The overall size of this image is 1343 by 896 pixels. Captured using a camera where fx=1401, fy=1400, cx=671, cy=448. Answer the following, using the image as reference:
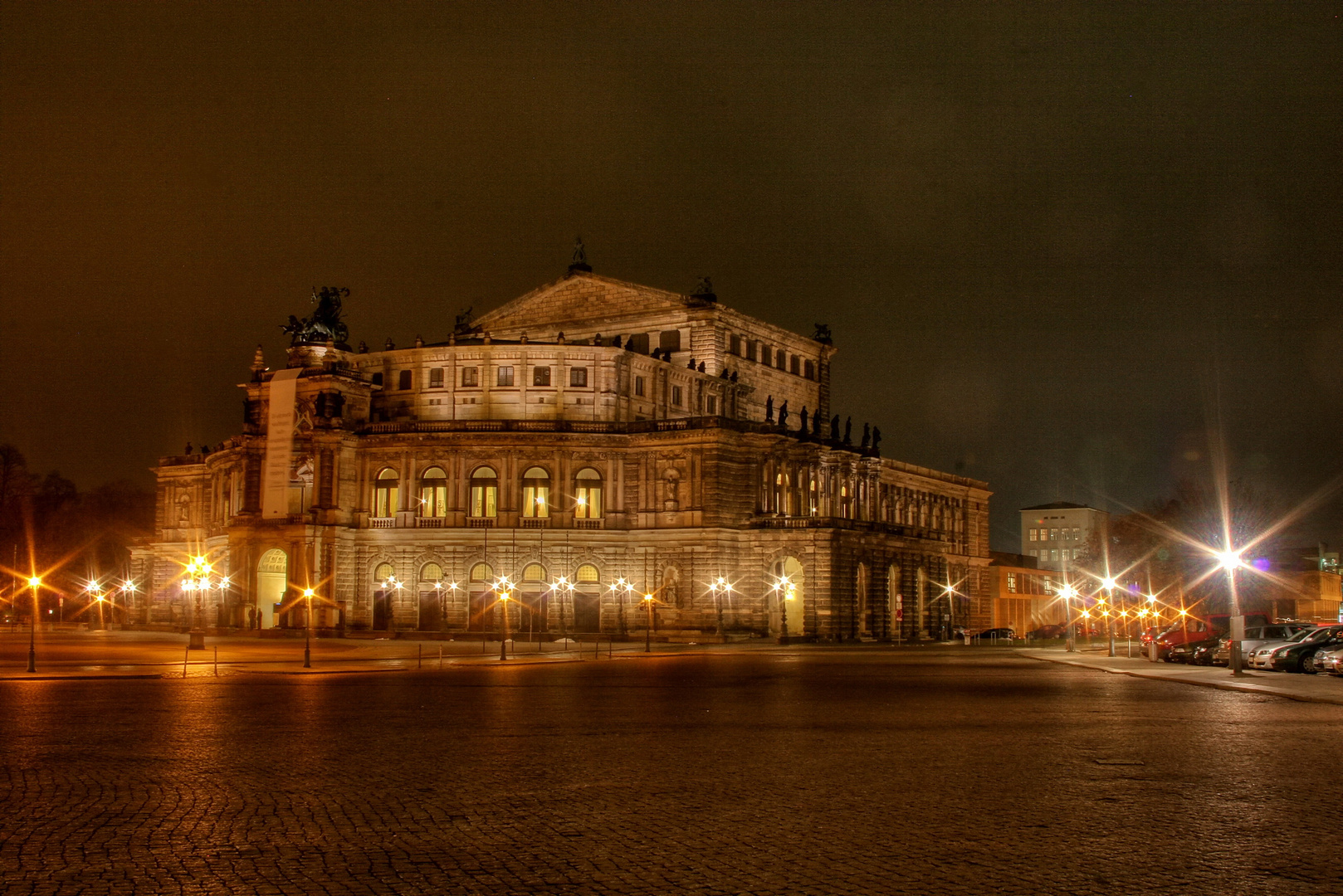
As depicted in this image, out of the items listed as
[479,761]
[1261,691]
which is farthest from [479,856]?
[1261,691]

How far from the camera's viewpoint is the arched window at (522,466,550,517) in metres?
93.6

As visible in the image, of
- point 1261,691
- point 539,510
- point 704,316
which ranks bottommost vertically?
point 1261,691

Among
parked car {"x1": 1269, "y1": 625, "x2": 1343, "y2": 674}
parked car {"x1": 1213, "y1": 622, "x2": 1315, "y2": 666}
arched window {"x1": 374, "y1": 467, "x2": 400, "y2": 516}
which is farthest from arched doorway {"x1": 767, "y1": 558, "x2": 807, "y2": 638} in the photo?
parked car {"x1": 1269, "y1": 625, "x2": 1343, "y2": 674}

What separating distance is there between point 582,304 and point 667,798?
94.1 meters

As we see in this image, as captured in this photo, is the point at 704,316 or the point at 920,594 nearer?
the point at 704,316

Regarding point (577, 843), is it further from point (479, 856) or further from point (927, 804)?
point (927, 804)

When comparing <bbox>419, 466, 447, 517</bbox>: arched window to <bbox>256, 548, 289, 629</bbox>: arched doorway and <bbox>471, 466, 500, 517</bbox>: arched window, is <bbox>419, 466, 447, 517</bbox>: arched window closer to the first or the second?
<bbox>471, 466, 500, 517</bbox>: arched window

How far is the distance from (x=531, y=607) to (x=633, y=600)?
6686 mm

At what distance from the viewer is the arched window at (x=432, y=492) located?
94.1 m

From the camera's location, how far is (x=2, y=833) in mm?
13680

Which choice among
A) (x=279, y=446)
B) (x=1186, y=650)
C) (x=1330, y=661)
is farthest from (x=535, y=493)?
(x=1330, y=661)

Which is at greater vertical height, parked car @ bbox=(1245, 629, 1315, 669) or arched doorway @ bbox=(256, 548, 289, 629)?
arched doorway @ bbox=(256, 548, 289, 629)

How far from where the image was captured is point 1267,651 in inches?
1946

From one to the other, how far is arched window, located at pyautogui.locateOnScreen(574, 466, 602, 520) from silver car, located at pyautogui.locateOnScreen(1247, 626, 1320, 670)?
1996 inches
